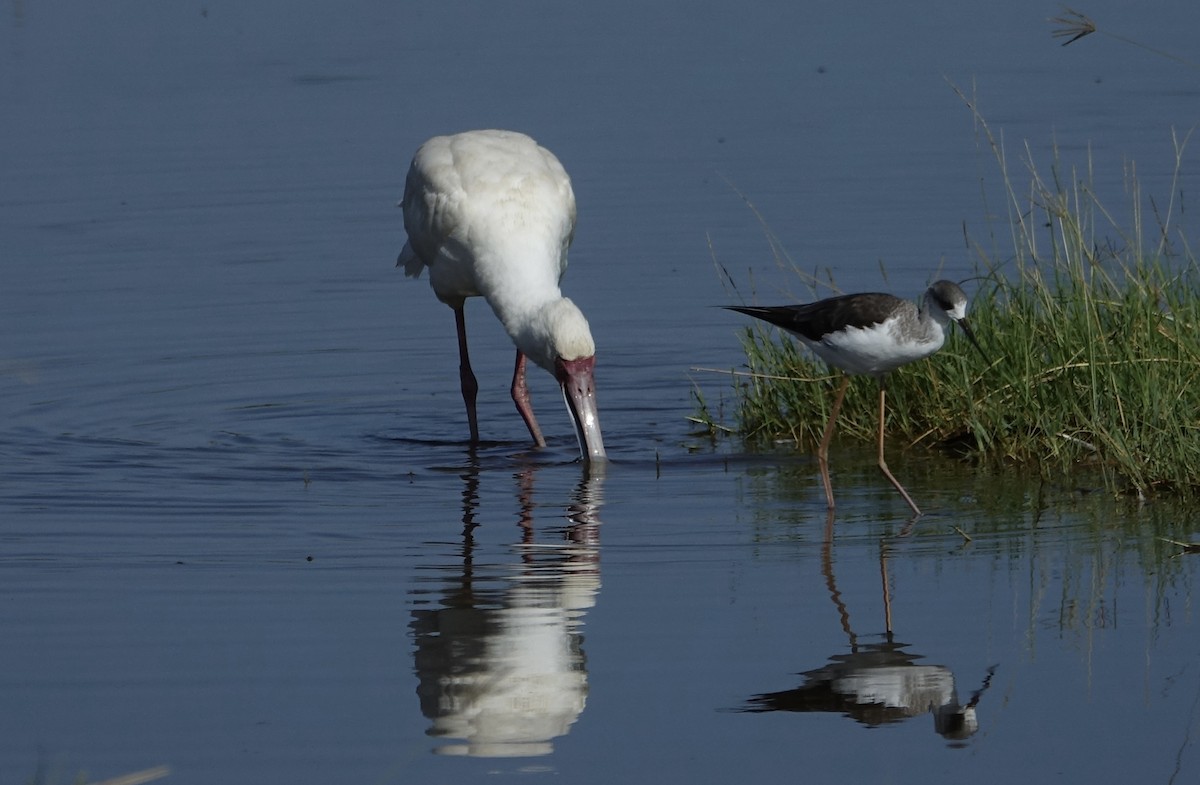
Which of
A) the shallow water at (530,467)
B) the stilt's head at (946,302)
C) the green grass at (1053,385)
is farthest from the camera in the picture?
the green grass at (1053,385)

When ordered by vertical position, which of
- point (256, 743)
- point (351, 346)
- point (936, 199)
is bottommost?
point (256, 743)

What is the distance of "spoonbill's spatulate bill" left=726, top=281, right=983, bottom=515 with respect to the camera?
7570mm

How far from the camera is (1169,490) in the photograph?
24.8 feet

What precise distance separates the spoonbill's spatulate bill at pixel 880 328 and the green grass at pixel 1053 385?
0.70m

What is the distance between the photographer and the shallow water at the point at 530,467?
552 cm

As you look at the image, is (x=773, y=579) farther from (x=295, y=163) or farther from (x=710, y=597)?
(x=295, y=163)

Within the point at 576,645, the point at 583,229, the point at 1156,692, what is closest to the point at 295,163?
the point at 583,229

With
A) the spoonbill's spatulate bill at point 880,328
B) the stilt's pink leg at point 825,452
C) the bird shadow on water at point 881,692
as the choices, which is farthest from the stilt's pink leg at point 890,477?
the bird shadow on water at point 881,692

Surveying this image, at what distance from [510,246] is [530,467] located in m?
1.01

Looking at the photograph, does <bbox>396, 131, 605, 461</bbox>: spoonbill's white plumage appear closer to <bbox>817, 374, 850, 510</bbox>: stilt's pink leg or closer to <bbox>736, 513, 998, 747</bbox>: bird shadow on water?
<bbox>817, 374, 850, 510</bbox>: stilt's pink leg

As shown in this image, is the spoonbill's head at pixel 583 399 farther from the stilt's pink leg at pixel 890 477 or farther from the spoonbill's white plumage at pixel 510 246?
the stilt's pink leg at pixel 890 477

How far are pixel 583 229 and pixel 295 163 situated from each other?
299 cm

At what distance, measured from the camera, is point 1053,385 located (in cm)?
848

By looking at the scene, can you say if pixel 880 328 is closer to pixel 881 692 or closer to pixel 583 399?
pixel 583 399
